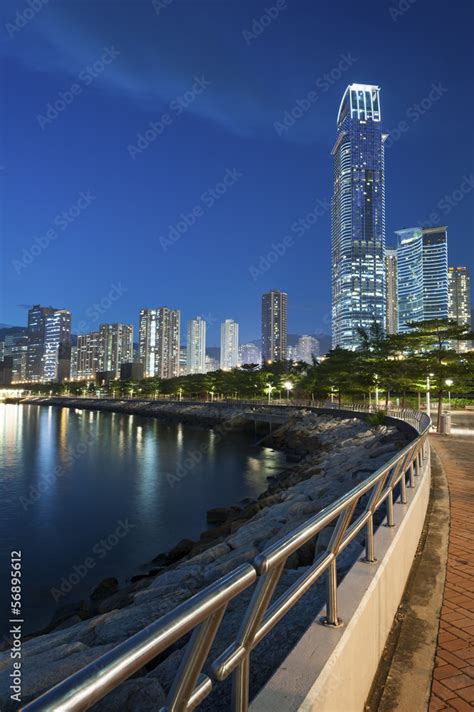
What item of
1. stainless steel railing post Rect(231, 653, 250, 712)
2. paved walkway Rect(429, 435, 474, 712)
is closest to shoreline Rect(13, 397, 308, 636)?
paved walkway Rect(429, 435, 474, 712)

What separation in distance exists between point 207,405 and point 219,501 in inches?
2182

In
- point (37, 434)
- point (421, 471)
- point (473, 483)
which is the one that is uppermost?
point (421, 471)

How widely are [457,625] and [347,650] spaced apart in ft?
6.36

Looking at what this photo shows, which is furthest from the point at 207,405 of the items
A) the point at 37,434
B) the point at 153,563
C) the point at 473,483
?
the point at 473,483

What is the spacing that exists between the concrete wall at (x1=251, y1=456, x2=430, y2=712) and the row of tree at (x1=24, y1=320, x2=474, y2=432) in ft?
73.3

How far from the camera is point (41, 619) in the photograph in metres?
10.9

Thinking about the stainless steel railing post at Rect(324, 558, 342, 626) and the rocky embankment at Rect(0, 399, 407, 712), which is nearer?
the stainless steel railing post at Rect(324, 558, 342, 626)

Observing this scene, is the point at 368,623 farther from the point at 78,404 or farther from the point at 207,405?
the point at 78,404

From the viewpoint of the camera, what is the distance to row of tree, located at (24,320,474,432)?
27.2 m

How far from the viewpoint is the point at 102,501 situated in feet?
74.0

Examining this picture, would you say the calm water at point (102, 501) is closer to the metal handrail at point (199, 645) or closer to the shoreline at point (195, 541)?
the shoreline at point (195, 541)

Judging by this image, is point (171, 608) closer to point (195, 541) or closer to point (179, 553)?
point (179, 553)

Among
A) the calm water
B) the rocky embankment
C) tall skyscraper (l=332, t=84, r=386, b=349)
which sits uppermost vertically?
tall skyscraper (l=332, t=84, r=386, b=349)

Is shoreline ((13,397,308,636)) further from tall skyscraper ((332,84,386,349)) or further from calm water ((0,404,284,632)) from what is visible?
tall skyscraper ((332,84,386,349))
